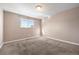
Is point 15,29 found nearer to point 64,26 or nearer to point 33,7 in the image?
point 33,7

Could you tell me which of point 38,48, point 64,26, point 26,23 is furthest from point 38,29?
point 64,26

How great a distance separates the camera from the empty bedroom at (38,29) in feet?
6.90

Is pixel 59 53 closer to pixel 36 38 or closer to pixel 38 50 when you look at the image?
pixel 38 50

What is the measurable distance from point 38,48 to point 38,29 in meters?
0.46

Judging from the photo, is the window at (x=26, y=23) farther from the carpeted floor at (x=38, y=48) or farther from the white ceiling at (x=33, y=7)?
the carpeted floor at (x=38, y=48)

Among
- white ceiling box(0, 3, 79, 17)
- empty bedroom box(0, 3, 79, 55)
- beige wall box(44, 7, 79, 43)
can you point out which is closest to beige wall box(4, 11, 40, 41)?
empty bedroom box(0, 3, 79, 55)

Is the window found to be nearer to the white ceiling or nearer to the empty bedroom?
the empty bedroom

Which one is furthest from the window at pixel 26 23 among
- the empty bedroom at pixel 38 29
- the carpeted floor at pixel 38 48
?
the carpeted floor at pixel 38 48

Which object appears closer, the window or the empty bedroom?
the empty bedroom

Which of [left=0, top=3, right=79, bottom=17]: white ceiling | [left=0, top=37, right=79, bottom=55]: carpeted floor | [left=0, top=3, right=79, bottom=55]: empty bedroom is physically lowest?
[left=0, top=37, right=79, bottom=55]: carpeted floor

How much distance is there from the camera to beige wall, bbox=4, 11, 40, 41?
6.98 feet

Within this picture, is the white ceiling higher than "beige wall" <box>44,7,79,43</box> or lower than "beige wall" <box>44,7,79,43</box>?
higher

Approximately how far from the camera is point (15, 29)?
220cm
